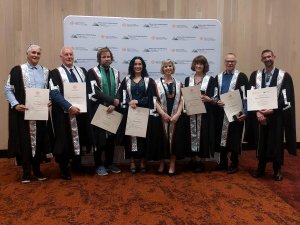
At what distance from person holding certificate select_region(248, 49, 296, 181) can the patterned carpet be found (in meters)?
0.35

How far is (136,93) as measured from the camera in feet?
13.5

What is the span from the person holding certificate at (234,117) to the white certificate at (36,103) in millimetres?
2063

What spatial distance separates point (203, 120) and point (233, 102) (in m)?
0.43

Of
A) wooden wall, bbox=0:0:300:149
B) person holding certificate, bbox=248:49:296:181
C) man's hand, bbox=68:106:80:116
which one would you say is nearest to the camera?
man's hand, bbox=68:106:80:116

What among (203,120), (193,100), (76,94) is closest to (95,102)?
(76,94)

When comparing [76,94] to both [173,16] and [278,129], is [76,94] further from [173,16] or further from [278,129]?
[278,129]

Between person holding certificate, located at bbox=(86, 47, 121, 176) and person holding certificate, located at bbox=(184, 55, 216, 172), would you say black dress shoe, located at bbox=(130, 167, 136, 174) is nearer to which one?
person holding certificate, located at bbox=(86, 47, 121, 176)

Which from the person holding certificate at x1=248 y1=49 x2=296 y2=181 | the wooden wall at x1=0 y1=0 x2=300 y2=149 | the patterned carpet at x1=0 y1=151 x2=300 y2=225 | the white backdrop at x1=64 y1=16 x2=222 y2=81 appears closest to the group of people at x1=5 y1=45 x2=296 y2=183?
the person holding certificate at x1=248 y1=49 x2=296 y2=181

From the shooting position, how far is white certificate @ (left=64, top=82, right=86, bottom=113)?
3836 mm

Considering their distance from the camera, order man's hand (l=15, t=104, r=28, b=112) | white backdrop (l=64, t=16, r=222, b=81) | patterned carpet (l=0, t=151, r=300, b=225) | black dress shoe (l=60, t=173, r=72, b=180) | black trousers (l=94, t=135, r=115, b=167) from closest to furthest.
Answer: patterned carpet (l=0, t=151, r=300, b=225), man's hand (l=15, t=104, r=28, b=112), black dress shoe (l=60, t=173, r=72, b=180), black trousers (l=94, t=135, r=115, b=167), white backdrop (l=64, t=16, r=222, b=81)

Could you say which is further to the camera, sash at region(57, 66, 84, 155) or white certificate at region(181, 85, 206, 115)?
white certificate at region(181, 85, 206, 115)

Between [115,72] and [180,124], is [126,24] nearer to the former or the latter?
[115,72]

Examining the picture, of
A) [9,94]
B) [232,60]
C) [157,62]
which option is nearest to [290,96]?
[232,60]

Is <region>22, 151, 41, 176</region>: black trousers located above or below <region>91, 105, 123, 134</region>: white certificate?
below
